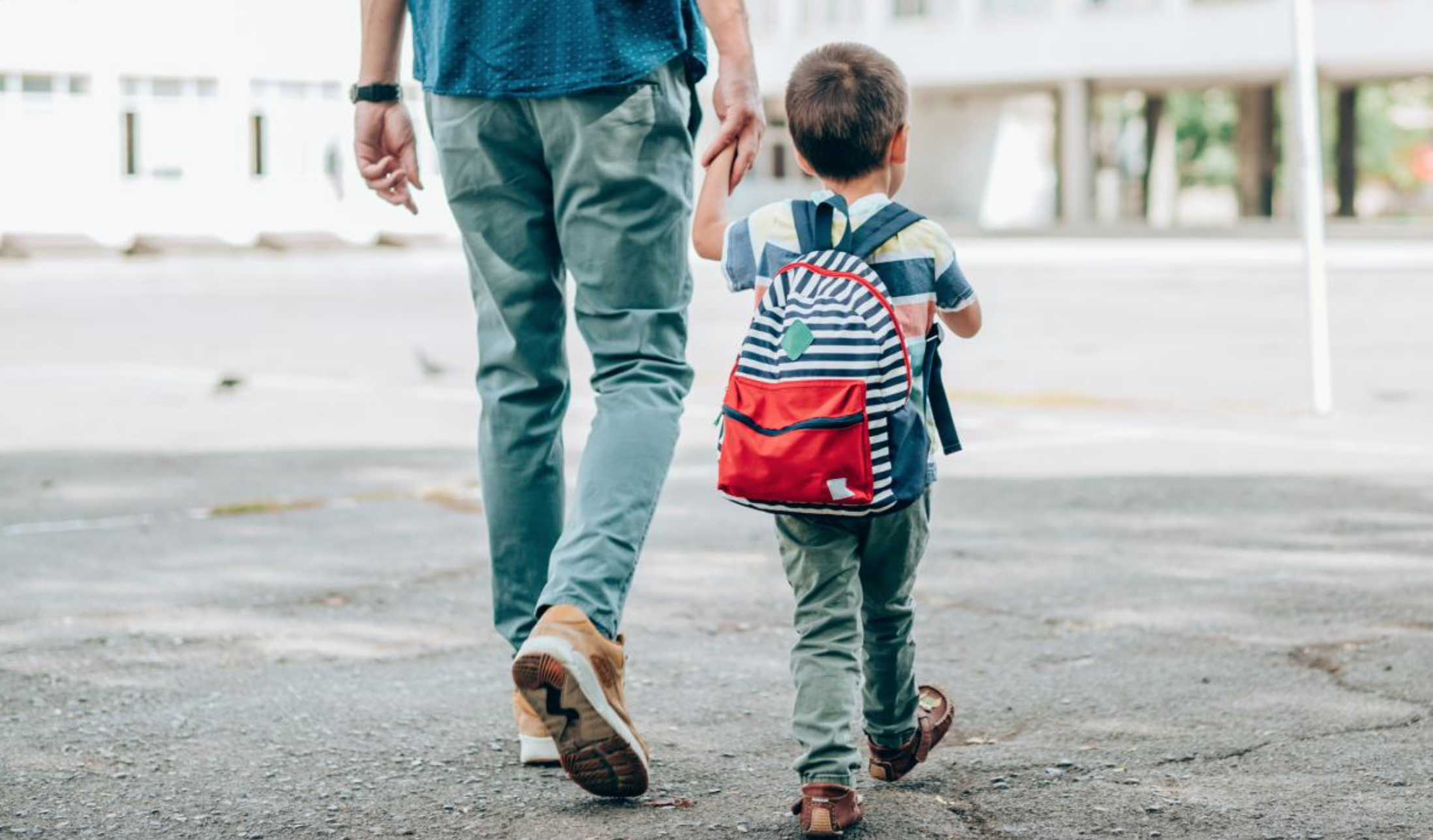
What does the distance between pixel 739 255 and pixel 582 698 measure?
2.46 feet

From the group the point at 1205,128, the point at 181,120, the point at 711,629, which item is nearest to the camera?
the point at 711,629

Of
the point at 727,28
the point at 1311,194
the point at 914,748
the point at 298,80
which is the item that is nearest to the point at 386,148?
the point at 727,28

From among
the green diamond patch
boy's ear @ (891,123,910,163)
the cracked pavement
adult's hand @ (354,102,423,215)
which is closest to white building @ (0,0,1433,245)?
the cracked pavement

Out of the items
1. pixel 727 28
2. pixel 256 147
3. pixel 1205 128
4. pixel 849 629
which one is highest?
pixel 1205 128

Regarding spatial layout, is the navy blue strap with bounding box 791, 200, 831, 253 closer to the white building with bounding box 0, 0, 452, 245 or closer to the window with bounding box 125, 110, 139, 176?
the white building with bounding box 0, 0, 452, 245

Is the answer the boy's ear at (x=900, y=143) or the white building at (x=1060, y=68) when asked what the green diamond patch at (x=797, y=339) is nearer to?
the boy's ear at (x=900, y=143)

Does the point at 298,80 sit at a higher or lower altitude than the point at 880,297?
higher

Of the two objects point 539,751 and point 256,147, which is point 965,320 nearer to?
point 539,751

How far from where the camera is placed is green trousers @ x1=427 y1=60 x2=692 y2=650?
10.4 feet

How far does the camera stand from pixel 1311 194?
9.25m

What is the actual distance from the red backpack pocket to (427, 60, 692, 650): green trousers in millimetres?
351

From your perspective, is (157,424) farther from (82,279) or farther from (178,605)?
(82,279)

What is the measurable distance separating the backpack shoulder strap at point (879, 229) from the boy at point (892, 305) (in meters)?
0.01

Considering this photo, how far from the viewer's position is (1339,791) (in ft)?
9.98
